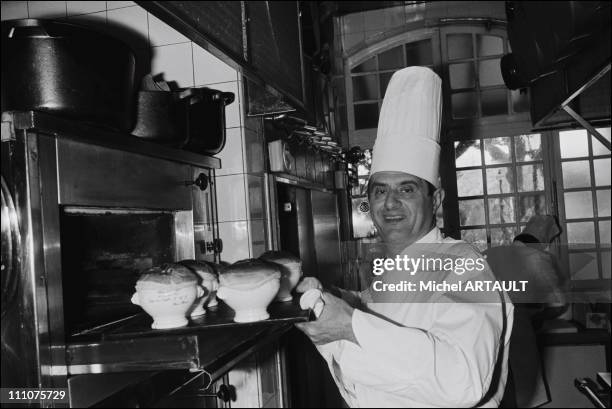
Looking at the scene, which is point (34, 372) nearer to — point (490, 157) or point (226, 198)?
point (226, 198)

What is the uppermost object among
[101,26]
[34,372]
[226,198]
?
[101,26]

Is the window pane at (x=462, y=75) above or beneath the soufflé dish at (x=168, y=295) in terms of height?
above

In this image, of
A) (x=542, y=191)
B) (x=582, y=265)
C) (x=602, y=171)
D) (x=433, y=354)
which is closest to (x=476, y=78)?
(x=542, y=191)

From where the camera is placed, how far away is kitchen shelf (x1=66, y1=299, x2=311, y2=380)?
0.88m

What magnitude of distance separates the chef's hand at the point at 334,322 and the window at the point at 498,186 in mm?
2882

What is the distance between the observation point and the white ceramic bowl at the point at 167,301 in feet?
3.04

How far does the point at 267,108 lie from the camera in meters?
1.62

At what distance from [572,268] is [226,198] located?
3.04 metres

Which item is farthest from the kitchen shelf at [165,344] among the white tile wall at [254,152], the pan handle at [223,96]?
the white tile wall at [254,152]

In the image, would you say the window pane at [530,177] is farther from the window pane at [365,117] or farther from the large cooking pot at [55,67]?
the large cooking pot at [55,67]

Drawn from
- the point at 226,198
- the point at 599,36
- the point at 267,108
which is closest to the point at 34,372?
the point at 267,108

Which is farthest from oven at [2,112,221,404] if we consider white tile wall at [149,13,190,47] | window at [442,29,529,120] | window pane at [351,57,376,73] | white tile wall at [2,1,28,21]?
window at [442,29,529,120]

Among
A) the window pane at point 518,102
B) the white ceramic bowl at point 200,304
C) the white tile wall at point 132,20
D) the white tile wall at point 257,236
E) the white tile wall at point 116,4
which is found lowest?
the white ceramic bowl at point 200,304

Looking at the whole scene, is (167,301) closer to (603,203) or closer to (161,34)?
(161,34)
